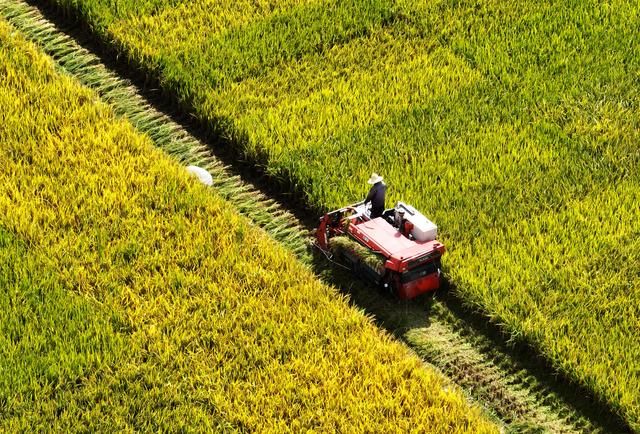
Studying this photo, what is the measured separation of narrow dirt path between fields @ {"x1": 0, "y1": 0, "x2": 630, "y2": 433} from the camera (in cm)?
884

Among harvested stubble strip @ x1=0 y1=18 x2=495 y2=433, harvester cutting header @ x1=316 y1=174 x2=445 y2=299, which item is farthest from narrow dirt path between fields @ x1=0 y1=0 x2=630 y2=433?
harvested stubble strip @ x1=0 y1=18 x2=495 y2=433

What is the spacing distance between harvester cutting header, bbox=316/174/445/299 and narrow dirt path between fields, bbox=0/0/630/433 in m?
0.22

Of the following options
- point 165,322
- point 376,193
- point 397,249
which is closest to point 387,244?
point 397,249

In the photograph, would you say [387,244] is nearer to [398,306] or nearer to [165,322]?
[398,306]

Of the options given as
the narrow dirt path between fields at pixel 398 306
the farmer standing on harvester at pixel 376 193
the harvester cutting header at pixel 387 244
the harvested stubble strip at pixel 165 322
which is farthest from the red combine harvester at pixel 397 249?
the harvested stubble strip at pixel 165 322

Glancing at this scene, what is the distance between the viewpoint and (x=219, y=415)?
8.31 meters

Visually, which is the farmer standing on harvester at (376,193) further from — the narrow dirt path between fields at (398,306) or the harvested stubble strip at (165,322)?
the harvested stubble strip at (165,322)

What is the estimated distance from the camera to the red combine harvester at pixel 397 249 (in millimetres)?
9508

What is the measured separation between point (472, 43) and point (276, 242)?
4353 millimetres

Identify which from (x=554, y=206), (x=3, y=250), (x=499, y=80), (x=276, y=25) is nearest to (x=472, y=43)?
(x=499, y=80)

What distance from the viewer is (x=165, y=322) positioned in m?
9.08

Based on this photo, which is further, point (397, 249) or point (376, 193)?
point (376, 193)

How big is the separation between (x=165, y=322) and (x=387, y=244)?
2.16m

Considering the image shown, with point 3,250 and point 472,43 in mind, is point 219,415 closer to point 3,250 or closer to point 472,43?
point 3,250
